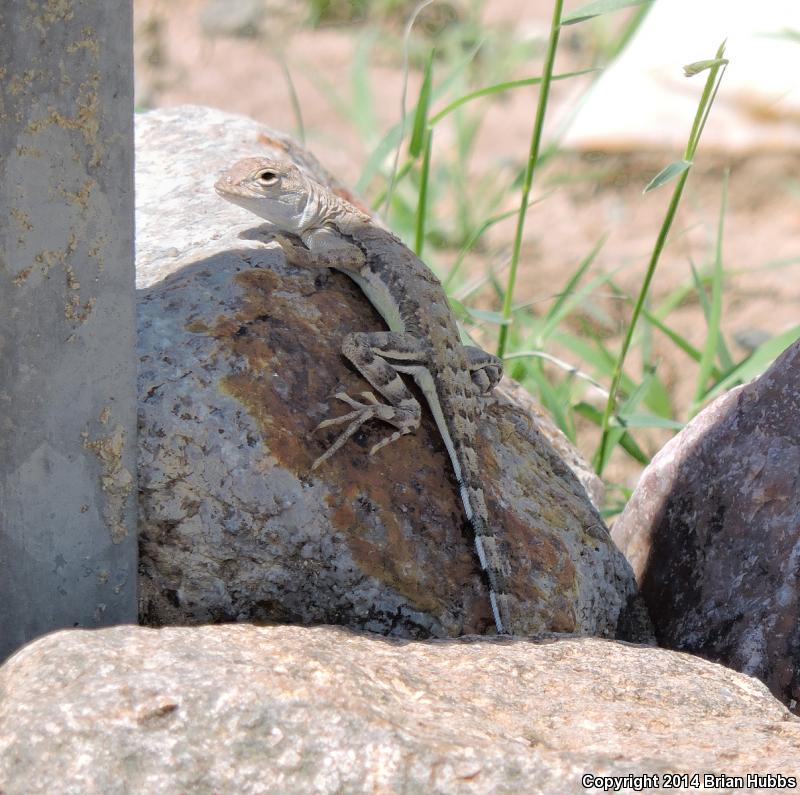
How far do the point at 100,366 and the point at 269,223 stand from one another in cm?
120

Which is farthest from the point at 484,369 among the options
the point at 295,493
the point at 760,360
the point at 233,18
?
the point at 233,18

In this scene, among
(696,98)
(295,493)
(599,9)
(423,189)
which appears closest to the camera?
(295,493)

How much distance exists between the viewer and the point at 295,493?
244 centimetres

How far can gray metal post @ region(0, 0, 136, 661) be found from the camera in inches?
A: 76.0

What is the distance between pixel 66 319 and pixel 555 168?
17.9ft

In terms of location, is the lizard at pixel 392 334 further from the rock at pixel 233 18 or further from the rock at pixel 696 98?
the rock at pixel 233 18

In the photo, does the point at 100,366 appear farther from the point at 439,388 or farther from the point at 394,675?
the point at 439,388

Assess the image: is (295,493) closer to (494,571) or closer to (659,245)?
(494,571)

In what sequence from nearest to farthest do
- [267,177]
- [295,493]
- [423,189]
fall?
→ [295,493], [267,177], [423,189]

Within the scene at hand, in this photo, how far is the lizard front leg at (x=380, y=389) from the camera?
260cm

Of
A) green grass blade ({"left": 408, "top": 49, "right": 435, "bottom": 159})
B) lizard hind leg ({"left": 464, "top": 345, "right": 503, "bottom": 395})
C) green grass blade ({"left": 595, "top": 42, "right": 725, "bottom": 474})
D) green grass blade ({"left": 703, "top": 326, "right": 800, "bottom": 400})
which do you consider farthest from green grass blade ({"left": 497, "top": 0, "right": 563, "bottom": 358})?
green grass blade ({"left": 703, "top": 326, "right": 800, "bottom": 400})

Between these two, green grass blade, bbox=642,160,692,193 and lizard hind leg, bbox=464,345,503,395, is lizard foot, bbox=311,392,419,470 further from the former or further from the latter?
green grass blade, bbox=642,160,692,193

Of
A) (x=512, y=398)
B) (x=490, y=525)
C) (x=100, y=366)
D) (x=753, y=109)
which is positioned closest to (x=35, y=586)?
(x=100, y=366)

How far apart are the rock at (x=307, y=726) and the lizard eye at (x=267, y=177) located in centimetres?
143
